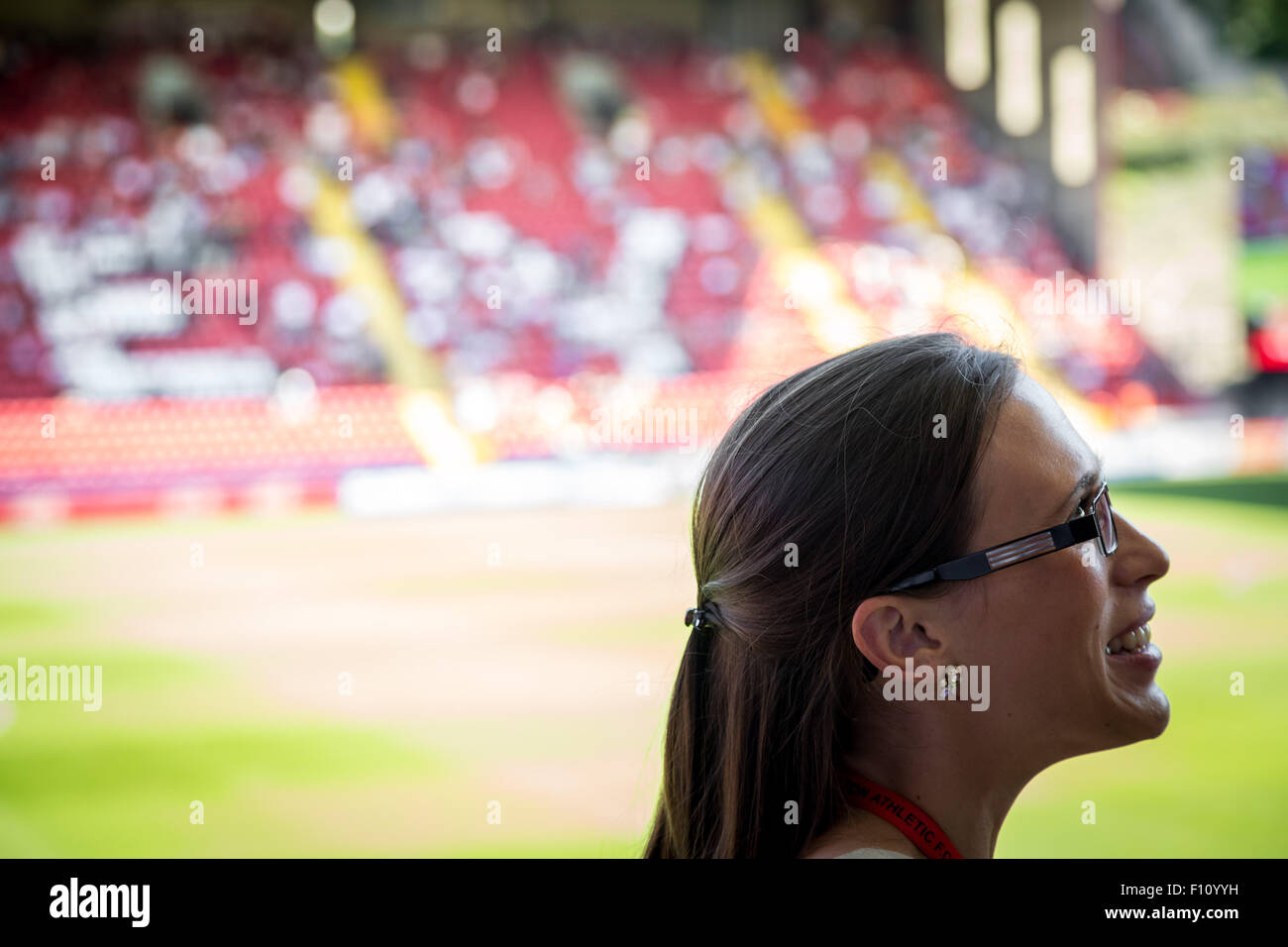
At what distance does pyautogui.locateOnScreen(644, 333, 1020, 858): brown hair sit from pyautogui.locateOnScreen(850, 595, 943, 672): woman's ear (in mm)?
21

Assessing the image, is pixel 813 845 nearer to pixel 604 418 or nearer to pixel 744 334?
pixel 604 418

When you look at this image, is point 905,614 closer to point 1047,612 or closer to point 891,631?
point 891,631

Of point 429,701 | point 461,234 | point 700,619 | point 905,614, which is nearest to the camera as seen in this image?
point 905,614

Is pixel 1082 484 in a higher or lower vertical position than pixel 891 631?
higher

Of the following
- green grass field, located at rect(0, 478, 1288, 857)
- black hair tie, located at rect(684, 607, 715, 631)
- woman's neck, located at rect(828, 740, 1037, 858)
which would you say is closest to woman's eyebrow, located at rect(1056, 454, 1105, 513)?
woman's neck, located at rect(828, 740, 1037, 858)

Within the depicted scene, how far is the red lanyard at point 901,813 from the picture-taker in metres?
1.09

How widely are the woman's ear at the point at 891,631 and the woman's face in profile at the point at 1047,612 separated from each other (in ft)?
0.08

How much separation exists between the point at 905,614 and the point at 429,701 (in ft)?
17.0

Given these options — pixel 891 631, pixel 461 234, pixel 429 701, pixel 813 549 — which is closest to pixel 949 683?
pixel 891 631

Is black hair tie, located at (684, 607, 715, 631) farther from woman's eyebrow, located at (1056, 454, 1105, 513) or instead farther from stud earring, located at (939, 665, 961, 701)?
woman's eyebrow, located at (1056, 454, 1105, 513)

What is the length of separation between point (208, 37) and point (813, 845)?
1755 cm

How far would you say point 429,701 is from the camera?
19.6ft

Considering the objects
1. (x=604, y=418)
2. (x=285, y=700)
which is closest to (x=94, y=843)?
(x=285, y=700)

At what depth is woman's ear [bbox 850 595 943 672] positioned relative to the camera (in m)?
1.07
